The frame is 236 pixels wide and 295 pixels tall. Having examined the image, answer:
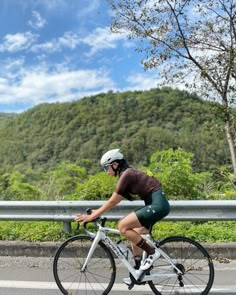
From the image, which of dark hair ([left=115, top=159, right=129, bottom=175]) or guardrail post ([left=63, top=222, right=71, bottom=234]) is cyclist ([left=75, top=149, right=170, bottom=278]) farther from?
guardrail post ([left=63, top=222, right=71, bottom=234])

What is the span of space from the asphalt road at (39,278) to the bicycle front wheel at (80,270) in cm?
15

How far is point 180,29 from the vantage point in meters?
11.5

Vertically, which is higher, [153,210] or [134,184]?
[134,184]

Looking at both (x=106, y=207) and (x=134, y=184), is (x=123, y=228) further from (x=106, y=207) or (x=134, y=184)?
(x=134, y=184)

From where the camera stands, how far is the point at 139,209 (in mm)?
4254

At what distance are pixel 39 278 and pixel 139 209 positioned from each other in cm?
174

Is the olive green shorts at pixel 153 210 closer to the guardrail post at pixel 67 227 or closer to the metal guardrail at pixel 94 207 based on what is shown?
the metal guardrail at pixel 94 207

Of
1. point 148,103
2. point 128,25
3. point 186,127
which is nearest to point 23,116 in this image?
point 148,103

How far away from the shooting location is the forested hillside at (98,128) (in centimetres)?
6906

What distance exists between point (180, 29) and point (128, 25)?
1393 millimetres

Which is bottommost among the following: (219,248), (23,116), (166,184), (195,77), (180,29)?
(219,248)

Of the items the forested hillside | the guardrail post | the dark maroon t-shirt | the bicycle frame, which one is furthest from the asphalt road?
the forested hillside

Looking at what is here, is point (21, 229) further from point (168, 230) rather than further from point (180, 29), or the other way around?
point (180, 29)

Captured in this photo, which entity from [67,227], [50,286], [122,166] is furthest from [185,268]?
[67,227]
